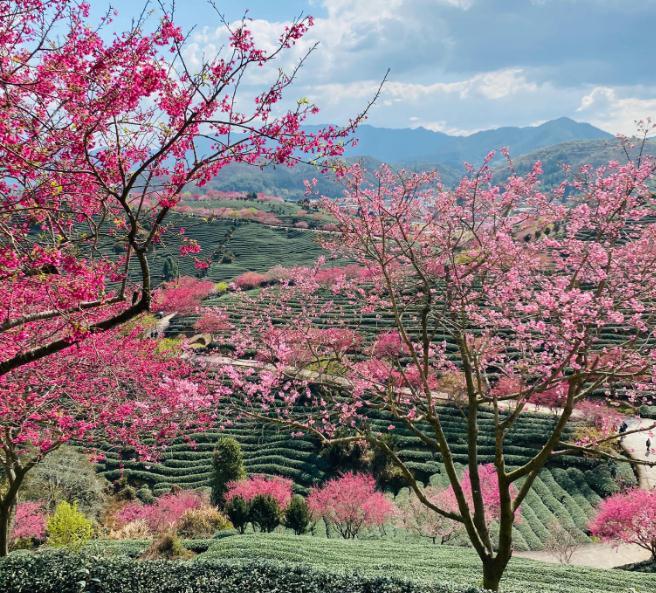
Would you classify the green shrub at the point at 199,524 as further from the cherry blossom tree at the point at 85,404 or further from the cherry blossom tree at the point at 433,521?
the cherry blossom tree at the point at 85,404

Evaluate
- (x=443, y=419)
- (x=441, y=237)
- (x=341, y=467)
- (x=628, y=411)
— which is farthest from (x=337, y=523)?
(x=628, y=411)

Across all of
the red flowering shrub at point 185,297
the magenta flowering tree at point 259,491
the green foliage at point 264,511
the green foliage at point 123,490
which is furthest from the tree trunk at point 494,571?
the red flowering shrub at point 185,297

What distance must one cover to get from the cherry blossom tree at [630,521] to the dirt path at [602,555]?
2.55 feet

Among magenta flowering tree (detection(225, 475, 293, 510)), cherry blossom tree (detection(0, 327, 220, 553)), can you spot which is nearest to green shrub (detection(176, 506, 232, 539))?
magenta flowering tree (detection(225, 475, 293, 510))

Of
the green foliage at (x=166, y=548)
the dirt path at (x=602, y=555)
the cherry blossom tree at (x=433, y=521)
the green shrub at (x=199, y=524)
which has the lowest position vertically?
the dirt path at (x=602, y=555)

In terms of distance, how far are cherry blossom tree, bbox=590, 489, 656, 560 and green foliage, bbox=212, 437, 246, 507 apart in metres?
14.8

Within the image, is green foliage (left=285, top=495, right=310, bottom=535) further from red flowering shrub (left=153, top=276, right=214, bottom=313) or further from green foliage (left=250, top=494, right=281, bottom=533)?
red flowering shrub (left=153, top=276, right=214, bottom=313)

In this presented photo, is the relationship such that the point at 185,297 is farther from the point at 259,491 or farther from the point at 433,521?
the point at 433,521

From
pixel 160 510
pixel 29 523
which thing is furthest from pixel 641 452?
pixel 29 523

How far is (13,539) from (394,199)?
19165 mm

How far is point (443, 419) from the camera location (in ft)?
96.3

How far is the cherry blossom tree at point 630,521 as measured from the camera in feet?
53.9

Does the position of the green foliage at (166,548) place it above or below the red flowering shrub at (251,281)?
below

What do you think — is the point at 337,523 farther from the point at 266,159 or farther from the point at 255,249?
the point at 255,249
